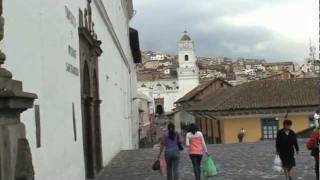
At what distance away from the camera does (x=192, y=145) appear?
13594mm

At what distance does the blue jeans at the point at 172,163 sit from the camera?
511 inches

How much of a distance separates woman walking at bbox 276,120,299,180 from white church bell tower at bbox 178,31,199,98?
112288 mm

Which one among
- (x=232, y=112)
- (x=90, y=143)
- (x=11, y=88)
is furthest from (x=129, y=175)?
(x=232, y=112)

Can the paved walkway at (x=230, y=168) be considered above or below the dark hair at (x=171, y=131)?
below

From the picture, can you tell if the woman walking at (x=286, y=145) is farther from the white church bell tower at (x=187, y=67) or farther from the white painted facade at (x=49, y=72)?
the white church bell tower at (x=187, y=67)

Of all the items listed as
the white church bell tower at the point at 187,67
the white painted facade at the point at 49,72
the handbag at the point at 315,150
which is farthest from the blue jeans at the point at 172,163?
the white church bell tower at the point at 187,67

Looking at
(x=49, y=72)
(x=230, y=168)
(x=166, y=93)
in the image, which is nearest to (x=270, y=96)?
(x=230, y=168)

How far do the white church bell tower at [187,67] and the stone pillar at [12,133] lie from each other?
120179 millimetres

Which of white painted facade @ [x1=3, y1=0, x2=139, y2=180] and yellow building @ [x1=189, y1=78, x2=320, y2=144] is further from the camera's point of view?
yellow building @ [x1=189, y1=78, x2=320, y2=144]

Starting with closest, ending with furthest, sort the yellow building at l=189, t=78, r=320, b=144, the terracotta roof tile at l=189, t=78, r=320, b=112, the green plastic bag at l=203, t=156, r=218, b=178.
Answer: the green plastic bag at l=203, t=156, r=218, b=178 → the yellow building at l=189, t=78, r=320, b=144 → the terracotta roof tile at l=189, t=78, r=320, b=112

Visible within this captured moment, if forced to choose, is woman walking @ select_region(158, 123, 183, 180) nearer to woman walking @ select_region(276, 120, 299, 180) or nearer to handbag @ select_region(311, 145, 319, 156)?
woman walking @ select_region(276, 120, 299, 180)

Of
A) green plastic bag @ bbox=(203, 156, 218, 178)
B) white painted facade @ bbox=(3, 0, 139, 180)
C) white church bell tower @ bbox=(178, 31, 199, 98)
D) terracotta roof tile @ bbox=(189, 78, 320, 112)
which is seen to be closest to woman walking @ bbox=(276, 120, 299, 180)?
green plastic bag @ bbox=(203, 156, 218, 178)

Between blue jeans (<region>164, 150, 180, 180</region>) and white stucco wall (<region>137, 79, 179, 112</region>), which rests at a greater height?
white stucco wall (<region>137, 79, 179, 112</region>)

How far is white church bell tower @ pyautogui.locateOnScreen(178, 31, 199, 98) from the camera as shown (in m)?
126
